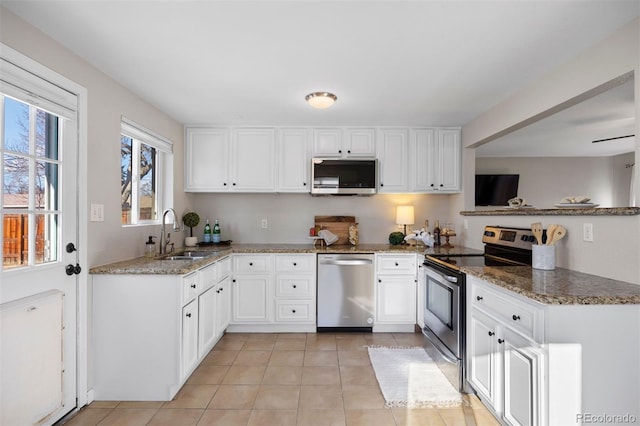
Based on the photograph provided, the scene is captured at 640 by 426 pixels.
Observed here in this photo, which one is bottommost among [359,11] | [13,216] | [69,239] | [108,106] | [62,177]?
[69,239]

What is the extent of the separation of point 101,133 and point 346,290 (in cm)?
252

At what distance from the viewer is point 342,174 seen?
359 cm

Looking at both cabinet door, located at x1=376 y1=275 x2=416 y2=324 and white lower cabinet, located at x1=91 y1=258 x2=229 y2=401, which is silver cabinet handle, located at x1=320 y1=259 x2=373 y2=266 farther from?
white lower cabinet, located at x1=91 y1=258 x2=229 y2=401

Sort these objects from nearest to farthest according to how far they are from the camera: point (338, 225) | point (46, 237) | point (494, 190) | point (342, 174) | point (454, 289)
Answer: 1. point (46, 237)
2. point (454, 289)
3. point (342, 174)
4. point (338, 225)
5. point (494, 190)

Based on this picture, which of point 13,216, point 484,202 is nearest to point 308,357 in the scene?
point 13,216

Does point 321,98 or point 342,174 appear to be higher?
point 321,98

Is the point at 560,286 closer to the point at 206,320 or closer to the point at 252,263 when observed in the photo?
the point at 206,320

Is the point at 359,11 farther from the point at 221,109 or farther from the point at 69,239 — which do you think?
the point at 69,239

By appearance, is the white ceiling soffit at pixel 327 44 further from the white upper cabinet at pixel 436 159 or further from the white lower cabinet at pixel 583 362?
the white lower cabinet at pixel 583 362

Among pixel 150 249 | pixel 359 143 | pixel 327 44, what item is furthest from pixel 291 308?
pixel 327 44

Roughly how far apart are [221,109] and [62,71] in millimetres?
1328

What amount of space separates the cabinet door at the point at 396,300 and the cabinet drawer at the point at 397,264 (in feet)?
0.21

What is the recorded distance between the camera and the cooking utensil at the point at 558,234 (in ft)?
6.73

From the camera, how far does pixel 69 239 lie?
6.49 ft
